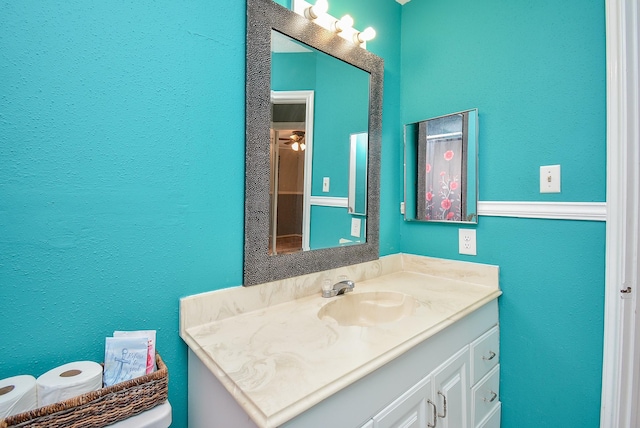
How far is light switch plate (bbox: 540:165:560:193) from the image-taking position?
1203 millimetres

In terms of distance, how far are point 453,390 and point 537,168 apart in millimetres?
952

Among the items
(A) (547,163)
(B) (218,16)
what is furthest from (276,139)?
(A) (547,163)

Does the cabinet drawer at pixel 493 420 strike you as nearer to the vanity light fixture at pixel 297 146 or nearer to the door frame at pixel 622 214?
the door frame at pixel 622 214

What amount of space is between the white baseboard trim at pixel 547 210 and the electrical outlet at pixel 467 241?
0.11m

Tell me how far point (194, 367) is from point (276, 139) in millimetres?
804

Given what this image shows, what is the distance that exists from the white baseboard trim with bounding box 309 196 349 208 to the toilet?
0.83 m

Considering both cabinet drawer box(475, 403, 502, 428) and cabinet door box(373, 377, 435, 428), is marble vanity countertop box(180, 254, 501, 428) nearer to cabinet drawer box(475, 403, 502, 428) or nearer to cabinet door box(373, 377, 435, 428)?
cabinet door box(373, 377, 435, 428)

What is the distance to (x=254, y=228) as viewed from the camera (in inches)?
41.8

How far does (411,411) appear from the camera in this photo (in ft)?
2.94

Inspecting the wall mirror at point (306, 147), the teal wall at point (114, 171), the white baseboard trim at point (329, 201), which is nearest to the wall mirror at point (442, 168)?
the wall mirror at point (306, 147)

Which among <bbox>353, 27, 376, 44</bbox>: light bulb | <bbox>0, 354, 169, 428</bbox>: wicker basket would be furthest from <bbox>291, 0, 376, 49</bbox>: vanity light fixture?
<bbox>0, 354, 169, 428</bbox>: wicker basket

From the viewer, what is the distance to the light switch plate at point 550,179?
1.20 metres

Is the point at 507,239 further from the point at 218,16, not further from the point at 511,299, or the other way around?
the point at 218,16

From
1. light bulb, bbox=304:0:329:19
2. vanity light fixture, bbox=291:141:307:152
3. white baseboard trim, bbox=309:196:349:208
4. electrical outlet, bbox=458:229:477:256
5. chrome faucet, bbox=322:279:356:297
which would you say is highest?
light bulb, bbox=304:0:329:19
